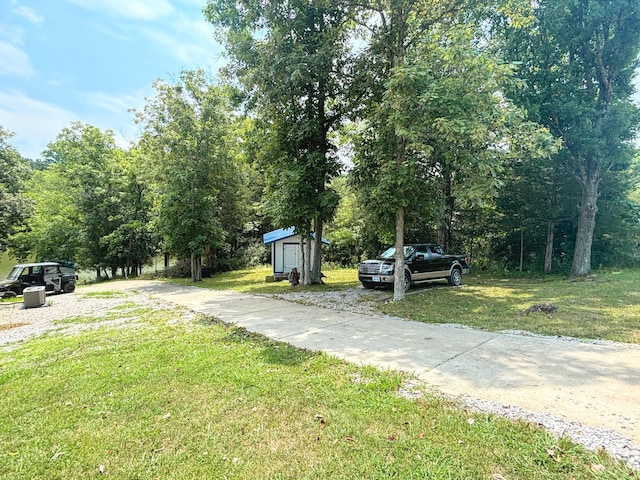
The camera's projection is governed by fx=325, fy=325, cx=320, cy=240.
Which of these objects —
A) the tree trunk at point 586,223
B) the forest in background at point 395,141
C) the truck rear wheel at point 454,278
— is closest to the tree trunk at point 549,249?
the forest in background at point 395,141

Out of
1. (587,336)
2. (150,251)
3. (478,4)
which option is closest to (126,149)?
(150,251)

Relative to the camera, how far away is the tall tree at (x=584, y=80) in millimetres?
12445

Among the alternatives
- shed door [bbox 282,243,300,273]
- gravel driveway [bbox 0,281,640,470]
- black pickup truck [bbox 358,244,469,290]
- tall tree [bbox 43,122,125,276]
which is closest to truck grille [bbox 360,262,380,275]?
black pickup truck [bbox 358,244,469,290]

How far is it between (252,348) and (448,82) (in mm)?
6746

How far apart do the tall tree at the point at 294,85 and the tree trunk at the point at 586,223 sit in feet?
35.9

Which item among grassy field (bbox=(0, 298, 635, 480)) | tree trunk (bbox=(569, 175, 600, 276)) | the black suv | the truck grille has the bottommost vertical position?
the black suv

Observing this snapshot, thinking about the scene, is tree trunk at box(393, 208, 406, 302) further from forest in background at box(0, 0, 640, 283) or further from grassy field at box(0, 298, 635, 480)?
grassy field at box(0, 298, 635, 480)

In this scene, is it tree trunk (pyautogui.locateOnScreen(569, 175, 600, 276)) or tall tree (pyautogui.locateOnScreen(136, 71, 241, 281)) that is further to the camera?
tall tree (pyautogui.locateOnScreen(136, 71, 241, 281))

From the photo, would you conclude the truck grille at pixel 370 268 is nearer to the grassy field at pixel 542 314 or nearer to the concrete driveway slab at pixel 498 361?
the grassy field at pixel 542 314

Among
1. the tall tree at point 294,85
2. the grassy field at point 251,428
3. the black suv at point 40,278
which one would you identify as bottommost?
the black suv at point 40,278

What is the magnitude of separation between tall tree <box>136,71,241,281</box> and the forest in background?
97 millimetres

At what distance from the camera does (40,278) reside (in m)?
14.4

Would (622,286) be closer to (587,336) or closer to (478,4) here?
(587,336)

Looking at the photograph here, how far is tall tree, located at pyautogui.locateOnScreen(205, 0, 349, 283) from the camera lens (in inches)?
426
